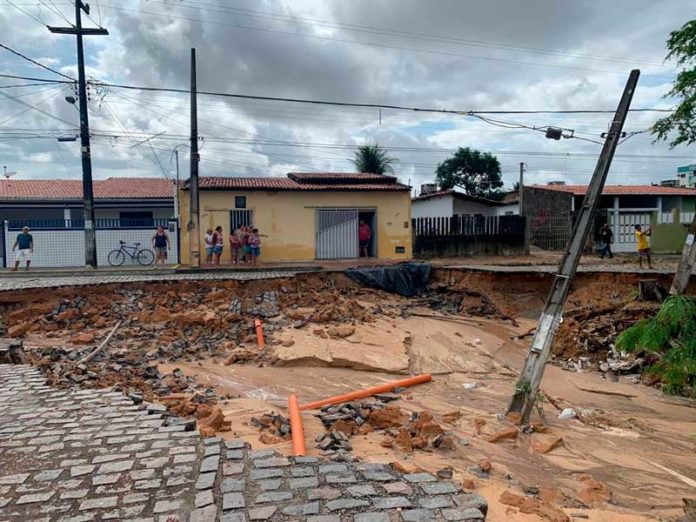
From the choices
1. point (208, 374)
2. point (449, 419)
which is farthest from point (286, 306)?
point (449, 419)

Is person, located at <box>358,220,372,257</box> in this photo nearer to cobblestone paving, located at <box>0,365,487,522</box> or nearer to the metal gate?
the metal gate

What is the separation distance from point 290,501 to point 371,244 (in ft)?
58.2

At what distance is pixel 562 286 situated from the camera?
24.1 feet

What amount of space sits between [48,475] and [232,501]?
4.63 feet

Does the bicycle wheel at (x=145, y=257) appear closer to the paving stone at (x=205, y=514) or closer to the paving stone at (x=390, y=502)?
the paving stone at (x=205, y=514)

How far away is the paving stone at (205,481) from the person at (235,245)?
15.5 meters

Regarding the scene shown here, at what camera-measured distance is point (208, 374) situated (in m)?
8.66

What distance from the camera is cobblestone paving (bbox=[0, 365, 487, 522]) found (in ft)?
10.2

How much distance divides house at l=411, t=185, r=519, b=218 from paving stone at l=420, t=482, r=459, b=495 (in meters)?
22.7

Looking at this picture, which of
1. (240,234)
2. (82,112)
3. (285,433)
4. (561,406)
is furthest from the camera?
(240,234)

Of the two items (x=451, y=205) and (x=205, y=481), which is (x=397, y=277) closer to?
(x=451, y=205)

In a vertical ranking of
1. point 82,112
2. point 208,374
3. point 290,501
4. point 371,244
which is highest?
point 82,112

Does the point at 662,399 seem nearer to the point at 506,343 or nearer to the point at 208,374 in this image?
the point at 506,343

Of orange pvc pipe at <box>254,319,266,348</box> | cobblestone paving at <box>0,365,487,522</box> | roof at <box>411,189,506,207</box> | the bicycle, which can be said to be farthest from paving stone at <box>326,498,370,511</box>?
roof at <box>411,189,506,207</box>
